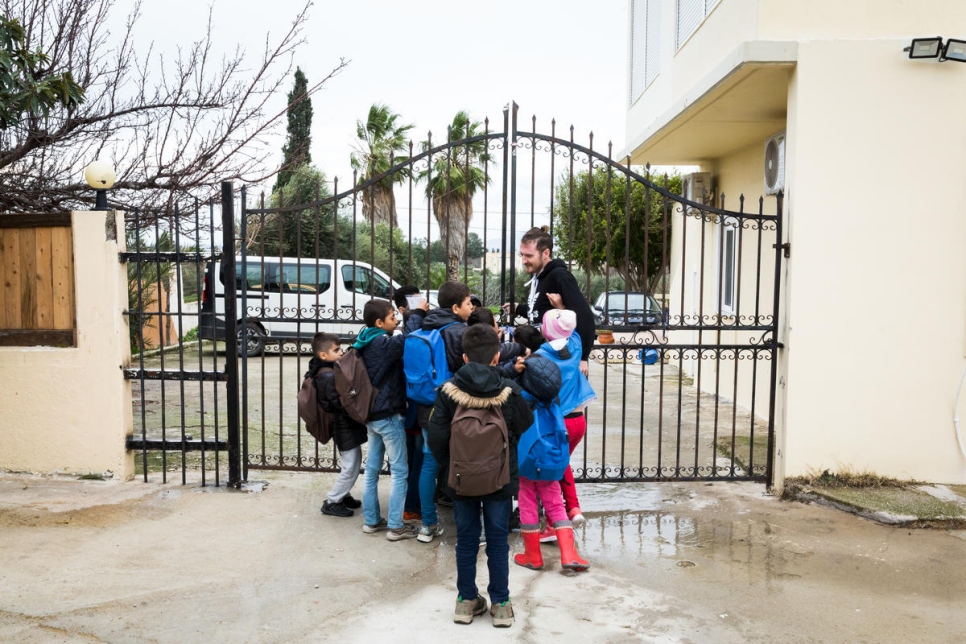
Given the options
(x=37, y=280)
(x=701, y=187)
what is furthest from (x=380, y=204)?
(x=37, y=280)

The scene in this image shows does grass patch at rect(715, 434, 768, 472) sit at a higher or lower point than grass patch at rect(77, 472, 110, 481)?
lower

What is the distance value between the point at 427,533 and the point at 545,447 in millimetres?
1078

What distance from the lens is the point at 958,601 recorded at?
4.20 m

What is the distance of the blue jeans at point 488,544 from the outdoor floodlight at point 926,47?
4.25 meters

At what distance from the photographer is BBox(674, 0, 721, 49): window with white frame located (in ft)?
26.3

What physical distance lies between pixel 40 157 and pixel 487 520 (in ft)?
21.4

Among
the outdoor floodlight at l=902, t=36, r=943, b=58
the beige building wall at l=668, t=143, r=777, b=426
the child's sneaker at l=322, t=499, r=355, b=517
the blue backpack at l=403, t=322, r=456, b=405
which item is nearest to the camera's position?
the blue backpack at l=403, t=322, r=456, b=405

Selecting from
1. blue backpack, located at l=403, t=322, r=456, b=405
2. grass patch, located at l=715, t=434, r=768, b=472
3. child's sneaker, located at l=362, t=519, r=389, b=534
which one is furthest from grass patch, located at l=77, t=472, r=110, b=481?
grass patch, located at l=715, t=434, r=768, b=472

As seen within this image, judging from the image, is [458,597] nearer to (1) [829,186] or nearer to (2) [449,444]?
(2) [449,444]

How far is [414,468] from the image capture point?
17.4 feet

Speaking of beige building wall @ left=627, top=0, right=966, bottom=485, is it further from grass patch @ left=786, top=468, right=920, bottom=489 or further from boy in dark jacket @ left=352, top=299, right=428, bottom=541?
boy in dark jacket @ left=352, top=299, right=428, bottom=541

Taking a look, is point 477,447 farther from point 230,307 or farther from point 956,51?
point 956,51

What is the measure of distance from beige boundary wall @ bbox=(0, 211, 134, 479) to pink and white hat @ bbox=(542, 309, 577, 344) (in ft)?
10.6

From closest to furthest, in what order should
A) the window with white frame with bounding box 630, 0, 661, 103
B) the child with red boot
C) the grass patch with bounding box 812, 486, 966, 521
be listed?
the child with red boot
the grass patch with bounding box 812, 486, 966, 521
the window with white frame with bounding box 630, 0, 661, 103
